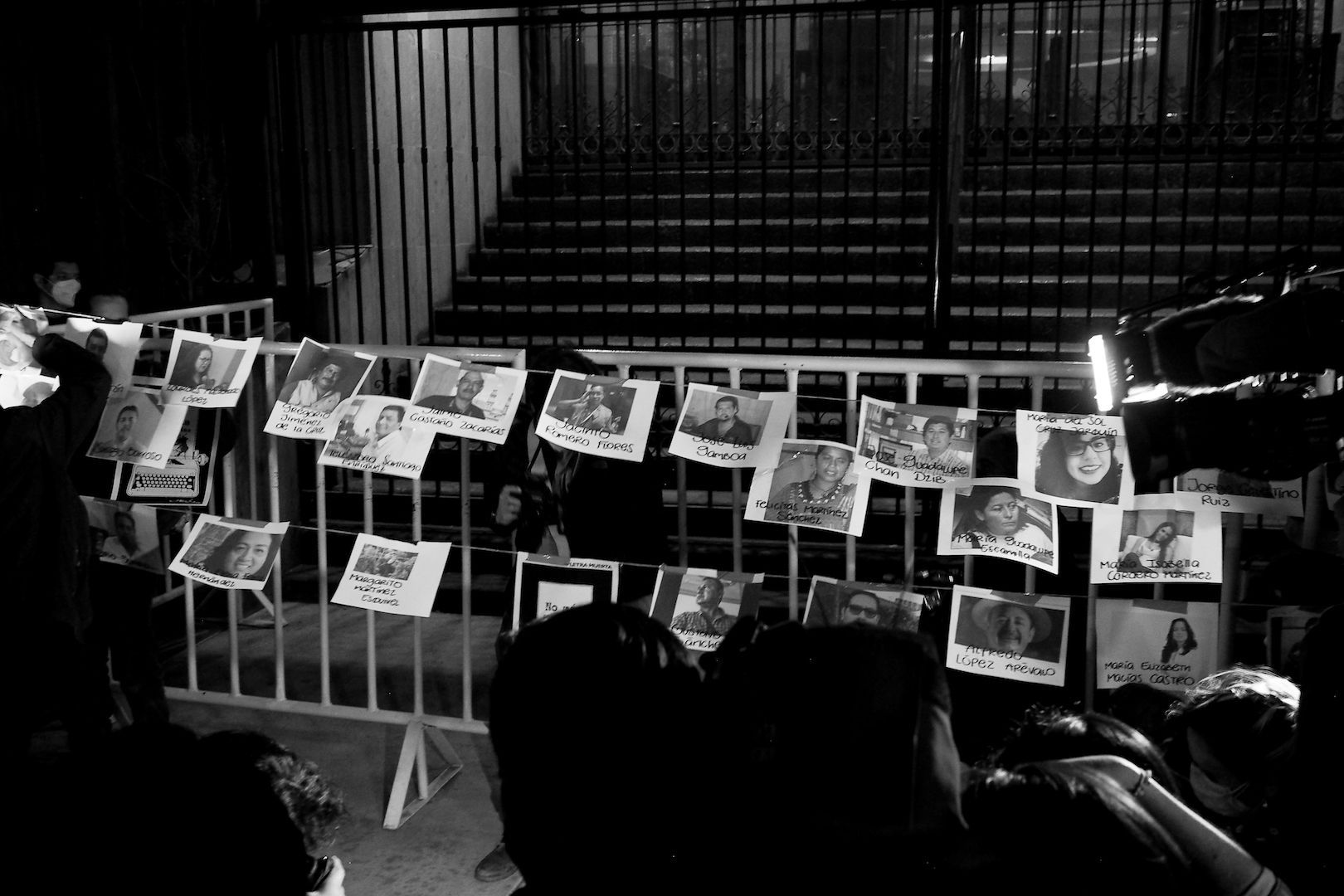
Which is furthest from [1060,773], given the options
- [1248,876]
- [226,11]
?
[226,11]

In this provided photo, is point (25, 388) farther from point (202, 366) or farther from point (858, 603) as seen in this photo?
point (858, 603)

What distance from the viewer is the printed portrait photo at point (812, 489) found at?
390cm

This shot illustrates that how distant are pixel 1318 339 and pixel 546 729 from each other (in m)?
1.74

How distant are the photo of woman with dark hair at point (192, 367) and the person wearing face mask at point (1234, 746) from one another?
3.29 meters

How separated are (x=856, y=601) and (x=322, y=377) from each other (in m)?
1.89

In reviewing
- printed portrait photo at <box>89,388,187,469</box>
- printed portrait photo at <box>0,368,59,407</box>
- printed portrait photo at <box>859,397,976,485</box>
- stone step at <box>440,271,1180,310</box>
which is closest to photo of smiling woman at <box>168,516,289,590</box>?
printed portrait photo at <box>89,388,187,469</box>

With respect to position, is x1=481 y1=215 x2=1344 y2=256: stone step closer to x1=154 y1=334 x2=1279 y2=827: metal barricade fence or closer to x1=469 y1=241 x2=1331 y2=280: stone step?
x1=469 y1=241 x2=1331 y2=280: stone step

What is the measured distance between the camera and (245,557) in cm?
448

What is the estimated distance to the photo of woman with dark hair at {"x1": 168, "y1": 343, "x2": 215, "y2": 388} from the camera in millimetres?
4484

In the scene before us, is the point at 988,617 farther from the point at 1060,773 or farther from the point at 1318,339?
the point at 1060,773

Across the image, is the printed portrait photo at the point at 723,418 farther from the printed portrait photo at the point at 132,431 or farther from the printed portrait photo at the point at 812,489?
the printed portrait photo at the point at 132,431

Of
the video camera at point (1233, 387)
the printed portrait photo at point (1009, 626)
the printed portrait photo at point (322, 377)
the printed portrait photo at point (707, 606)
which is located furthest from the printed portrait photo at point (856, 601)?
the printed portrait photo at point (322, 377)

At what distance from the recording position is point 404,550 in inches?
171

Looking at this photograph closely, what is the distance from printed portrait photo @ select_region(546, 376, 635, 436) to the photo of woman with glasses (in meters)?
1.24
